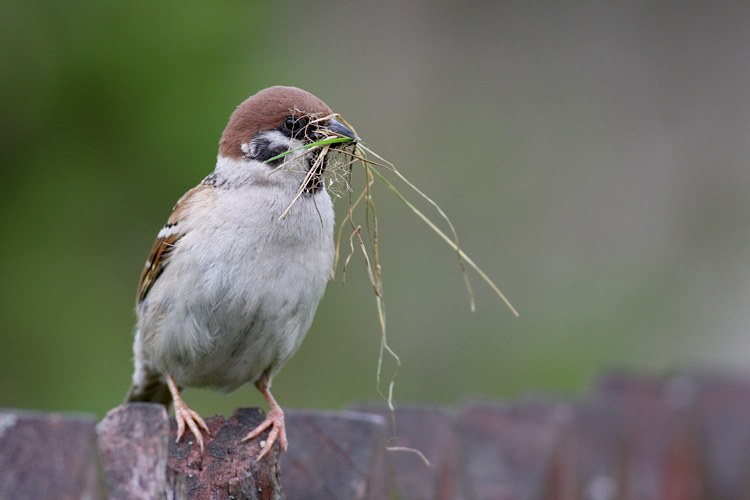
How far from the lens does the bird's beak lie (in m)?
2.38

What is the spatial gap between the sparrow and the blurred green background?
226 centimetres

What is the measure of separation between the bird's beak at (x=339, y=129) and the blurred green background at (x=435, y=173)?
8.23 feet

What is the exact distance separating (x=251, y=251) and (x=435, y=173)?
17.9 ft

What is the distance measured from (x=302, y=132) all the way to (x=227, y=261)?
0.43m

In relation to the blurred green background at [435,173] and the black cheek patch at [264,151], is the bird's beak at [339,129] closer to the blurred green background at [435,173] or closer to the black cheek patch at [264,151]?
the black cheek patch at [264,151]

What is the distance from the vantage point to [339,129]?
2.42m

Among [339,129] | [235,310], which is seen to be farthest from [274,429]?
[339,129]

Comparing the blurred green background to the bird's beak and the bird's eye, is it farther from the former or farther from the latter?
the bird's beak

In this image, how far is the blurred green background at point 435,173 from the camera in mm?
4855

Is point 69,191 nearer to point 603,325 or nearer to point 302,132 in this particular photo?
point 302,132

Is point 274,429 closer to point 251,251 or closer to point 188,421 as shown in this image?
point 188,421

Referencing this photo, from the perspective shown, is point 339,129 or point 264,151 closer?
point 339,129

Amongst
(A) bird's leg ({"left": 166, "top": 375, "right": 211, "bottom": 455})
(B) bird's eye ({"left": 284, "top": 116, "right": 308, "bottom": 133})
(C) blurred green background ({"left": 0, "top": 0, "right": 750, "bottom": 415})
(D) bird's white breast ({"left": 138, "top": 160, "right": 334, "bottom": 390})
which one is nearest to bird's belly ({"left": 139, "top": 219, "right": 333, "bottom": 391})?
(D) bird's white breast ({"left": 138, "top": 160, "right": 334, "bottom": 390})

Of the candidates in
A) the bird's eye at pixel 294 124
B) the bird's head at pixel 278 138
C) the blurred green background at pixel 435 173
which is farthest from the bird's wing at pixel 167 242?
the blurred green background at pixel 435 173
